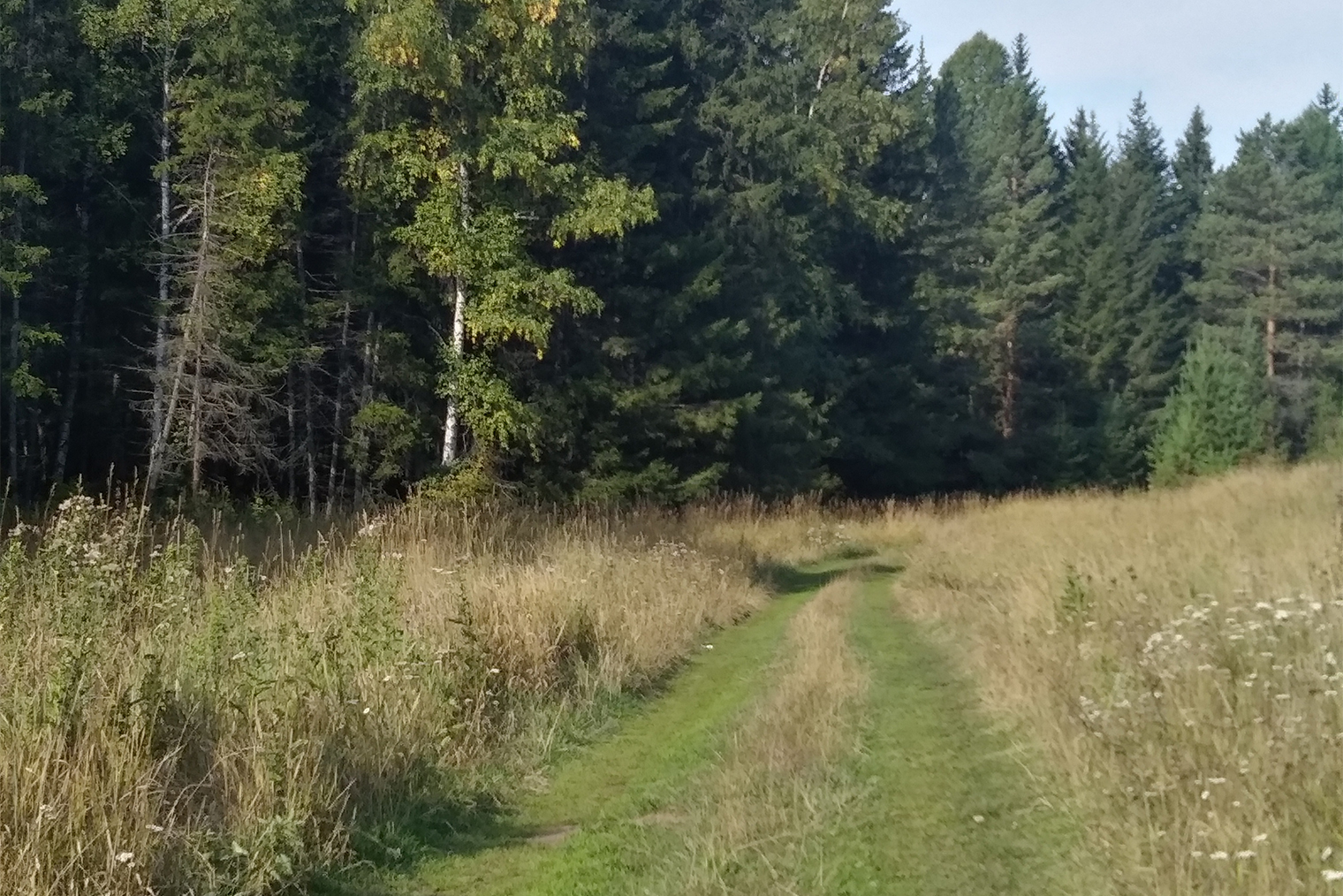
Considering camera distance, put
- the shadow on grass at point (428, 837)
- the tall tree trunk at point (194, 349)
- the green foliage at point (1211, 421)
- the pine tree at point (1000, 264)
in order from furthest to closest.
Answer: the pine tree at point (1000, 264) < the green foliage at point (1211, 421) < the tall tree trunk at point (194, 349) < the shadow on grass at point (428, 837)

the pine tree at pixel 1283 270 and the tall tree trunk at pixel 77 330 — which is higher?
the pine tree at pixel 1283 270

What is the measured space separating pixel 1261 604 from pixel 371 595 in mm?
5345

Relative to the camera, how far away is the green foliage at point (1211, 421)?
38.9 metres

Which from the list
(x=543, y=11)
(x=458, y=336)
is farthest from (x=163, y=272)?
(x=543, y=11)

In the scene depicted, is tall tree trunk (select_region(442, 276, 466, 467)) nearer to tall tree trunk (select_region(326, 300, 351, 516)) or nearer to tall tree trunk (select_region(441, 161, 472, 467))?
tall tree trunk (select_region(441, 161, 472, 467))

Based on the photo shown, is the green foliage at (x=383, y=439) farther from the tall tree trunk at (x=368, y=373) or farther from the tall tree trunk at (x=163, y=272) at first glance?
the tall tree trunk at (x=163, y=272)

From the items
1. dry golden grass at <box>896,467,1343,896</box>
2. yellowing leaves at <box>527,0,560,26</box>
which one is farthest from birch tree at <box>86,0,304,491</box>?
dry golden grass at <box>896,467,1343,896</box>

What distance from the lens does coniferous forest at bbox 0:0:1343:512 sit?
20516mm

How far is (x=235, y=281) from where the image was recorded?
20.5 metres

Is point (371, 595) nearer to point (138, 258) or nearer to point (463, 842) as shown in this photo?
point (463, 842)

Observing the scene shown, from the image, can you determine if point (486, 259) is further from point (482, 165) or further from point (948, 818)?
point (948, 818)

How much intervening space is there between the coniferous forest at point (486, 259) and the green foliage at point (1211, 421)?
0.11 metres

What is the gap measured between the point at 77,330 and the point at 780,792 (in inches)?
817

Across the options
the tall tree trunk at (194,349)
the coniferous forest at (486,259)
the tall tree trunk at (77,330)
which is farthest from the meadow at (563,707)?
the tall tree trunk at (77,330)
